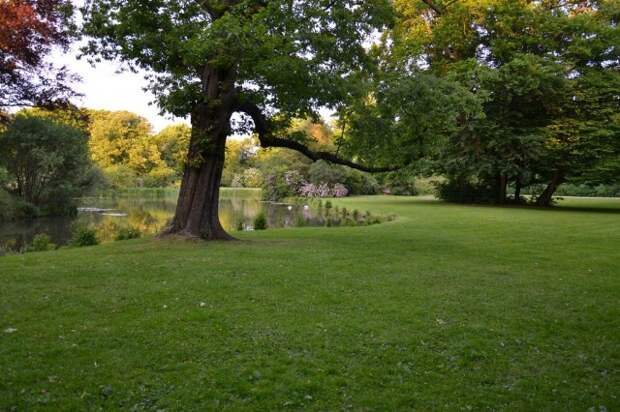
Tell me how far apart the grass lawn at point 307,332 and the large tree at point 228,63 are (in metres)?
3.04

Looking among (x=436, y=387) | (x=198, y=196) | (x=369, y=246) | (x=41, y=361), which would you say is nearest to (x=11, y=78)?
(x=198, y=196)

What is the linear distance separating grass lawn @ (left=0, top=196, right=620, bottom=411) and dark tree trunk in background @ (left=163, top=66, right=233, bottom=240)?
7.84 feet

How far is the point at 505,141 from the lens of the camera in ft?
91.1

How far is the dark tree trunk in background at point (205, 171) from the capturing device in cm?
1284

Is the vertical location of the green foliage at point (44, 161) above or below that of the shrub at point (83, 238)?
above

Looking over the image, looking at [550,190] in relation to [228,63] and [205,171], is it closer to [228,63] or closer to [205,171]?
[205,171]

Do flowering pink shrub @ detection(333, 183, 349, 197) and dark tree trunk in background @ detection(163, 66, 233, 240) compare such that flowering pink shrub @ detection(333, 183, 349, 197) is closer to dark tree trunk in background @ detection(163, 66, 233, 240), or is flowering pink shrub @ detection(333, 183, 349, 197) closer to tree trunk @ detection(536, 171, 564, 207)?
tree trunk @ detection(536, 171, 564, 207)

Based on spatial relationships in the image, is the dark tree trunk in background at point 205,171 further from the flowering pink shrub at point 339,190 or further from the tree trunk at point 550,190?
the flowering pink shrub at point 339,190

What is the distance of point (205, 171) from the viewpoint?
1332 centimetres

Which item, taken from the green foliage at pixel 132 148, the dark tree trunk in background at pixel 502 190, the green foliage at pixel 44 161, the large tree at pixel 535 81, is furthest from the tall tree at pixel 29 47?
the green foliage at pixel 132 148

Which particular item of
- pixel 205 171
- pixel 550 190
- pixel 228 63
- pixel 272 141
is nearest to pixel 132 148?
pixel 550 190

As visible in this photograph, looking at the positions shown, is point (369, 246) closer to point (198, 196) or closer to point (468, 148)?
point (198, 196)

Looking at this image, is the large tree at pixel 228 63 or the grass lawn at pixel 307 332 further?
the large tree at pixel 228 63

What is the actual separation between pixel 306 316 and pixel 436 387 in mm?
2316
